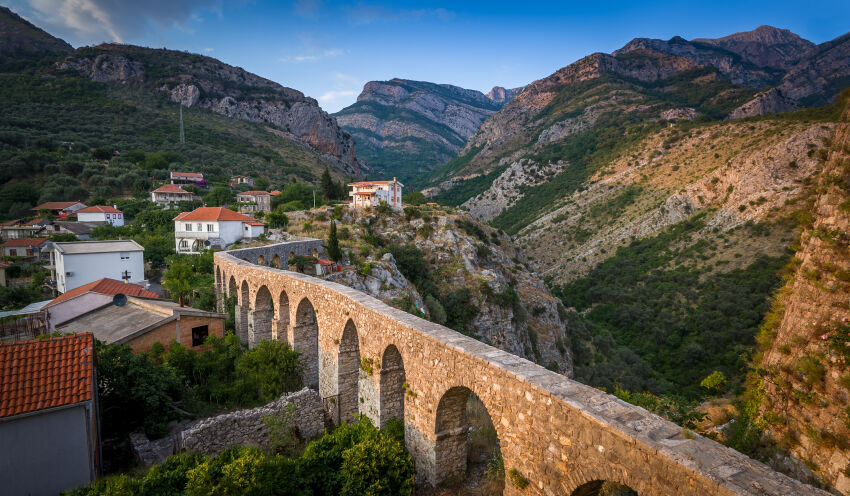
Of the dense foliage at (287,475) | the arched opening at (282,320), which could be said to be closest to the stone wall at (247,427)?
the dense foliage at (287,475)

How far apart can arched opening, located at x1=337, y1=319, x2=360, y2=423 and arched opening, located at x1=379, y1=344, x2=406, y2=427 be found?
196 cm

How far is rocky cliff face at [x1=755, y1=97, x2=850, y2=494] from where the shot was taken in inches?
207

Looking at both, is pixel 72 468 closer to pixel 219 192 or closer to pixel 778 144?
pixel 219 192

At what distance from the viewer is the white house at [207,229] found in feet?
104

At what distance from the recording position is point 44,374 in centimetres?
762

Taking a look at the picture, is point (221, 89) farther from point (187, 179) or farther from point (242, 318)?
point (242, 318)

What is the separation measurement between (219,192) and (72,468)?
44.9 m

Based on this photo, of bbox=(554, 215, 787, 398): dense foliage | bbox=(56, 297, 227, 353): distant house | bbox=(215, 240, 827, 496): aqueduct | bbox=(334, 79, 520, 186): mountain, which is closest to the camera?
bbox=(215, 240, 827, 496): aqueduct

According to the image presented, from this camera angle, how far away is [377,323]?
8.75 meters

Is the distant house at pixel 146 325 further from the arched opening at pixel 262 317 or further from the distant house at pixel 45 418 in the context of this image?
the distant house at pixel 45 418

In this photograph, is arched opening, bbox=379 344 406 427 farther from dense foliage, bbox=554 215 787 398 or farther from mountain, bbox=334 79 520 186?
mountain, bbox=334 79 520 186

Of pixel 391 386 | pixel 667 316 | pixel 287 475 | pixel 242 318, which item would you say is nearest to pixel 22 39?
pixel 242 318

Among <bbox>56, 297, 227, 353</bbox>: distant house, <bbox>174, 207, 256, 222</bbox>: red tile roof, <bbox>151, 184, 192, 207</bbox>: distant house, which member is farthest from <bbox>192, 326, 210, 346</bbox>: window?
<bbox>151, 184, 192, 207</bbox>: distant house

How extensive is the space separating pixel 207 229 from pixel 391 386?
1165 inches
